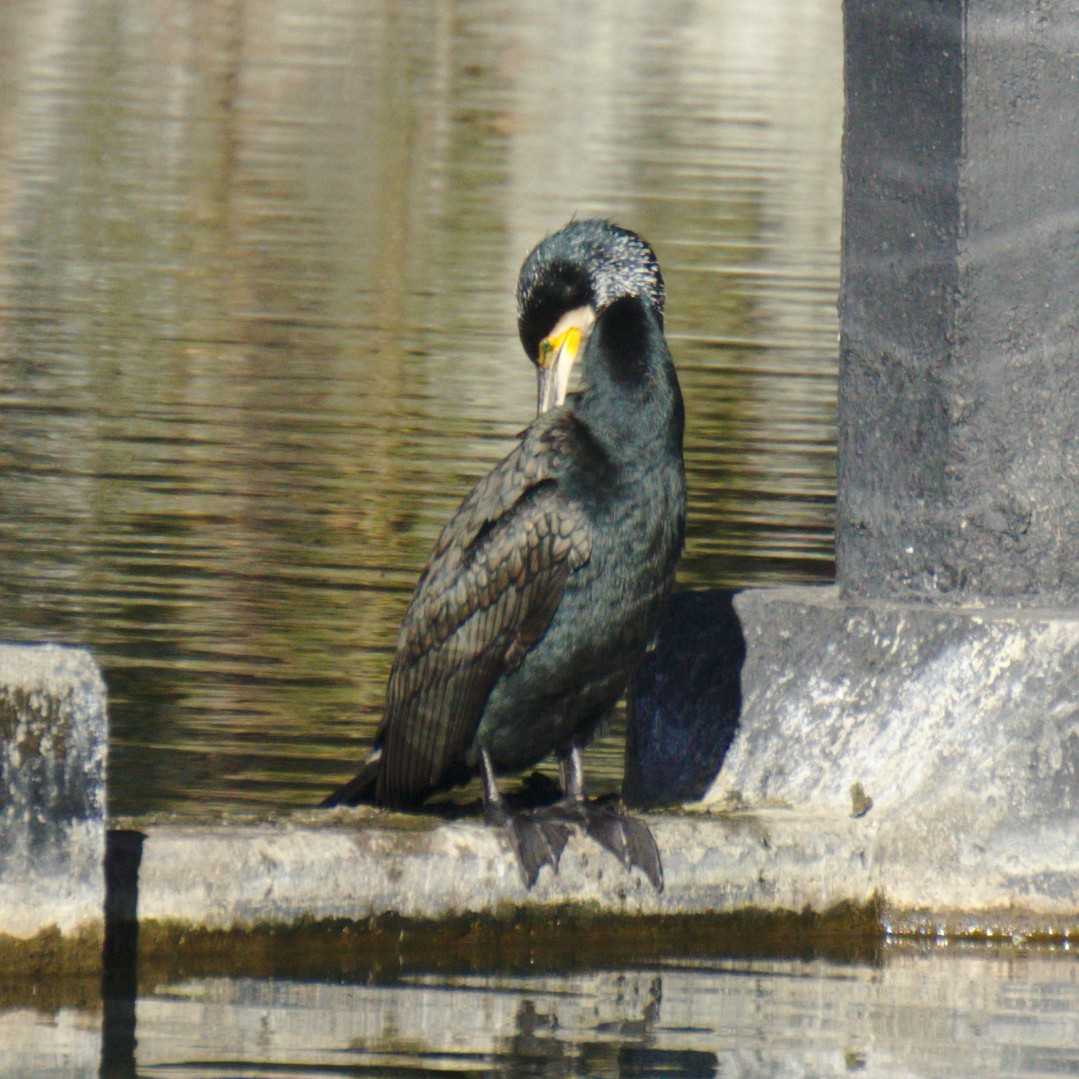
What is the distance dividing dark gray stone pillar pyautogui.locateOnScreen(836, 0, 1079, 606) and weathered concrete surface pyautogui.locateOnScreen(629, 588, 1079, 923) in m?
0.17

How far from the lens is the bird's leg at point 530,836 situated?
244 inches

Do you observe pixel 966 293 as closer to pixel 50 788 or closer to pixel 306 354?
pixel 50 788

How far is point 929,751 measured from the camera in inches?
258

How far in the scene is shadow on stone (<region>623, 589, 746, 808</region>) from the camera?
22.7ft

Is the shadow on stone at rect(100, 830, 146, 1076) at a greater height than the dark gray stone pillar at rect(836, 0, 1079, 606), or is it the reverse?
the dark gray stone pillar at rect(836, 0, 1079, 606)

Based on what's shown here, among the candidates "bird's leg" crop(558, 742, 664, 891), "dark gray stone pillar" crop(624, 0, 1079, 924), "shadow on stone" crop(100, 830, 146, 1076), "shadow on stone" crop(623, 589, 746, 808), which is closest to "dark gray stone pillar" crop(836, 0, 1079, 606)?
"dark gray stone pillar" crop(624, 0, 1079, 924)

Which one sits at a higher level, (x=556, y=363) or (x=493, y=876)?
(x=556, y=363)

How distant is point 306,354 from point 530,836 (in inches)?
435

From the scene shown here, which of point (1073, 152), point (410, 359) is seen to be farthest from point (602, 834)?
point (410, 359)

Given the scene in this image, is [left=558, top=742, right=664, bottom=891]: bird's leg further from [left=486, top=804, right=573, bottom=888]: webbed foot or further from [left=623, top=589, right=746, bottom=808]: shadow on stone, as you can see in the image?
[left=623, top=589, right=746, bottom=808]: shadow on stone

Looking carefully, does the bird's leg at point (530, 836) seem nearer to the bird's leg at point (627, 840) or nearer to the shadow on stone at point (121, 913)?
the bird's leg at point (627, 840)

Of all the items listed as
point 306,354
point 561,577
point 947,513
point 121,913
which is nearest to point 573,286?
point 561,577

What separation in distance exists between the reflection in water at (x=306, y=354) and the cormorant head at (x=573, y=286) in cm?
146

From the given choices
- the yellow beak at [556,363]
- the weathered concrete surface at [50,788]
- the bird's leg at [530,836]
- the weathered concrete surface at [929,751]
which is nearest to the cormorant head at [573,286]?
the yellow beak at [556,363]
